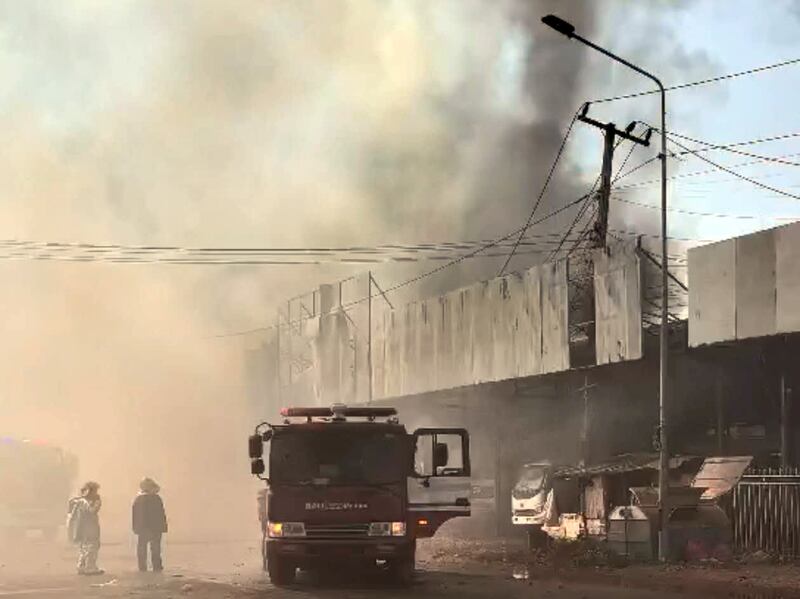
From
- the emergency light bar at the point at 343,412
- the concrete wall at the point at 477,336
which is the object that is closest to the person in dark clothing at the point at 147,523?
the emergency light bar at the point at 343,412

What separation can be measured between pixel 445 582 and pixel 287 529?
300 centimetres

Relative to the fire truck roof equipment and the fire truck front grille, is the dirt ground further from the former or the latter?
the fire truck roof equipment

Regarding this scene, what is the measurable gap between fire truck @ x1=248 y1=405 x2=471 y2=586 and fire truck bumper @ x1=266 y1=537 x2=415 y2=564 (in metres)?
0.01

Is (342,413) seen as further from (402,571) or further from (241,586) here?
(241,586)

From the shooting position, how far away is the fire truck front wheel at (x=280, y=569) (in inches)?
647

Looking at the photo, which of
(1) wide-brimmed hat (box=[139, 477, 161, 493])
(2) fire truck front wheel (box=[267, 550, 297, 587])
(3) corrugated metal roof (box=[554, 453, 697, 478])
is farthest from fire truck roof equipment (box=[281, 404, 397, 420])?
(3) corrugated metal roof (box=[554, 453, 697, 478])

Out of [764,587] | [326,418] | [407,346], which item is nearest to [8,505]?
[407,346]

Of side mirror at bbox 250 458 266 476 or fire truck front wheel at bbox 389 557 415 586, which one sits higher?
side mirror at bbox 250 458 266 476

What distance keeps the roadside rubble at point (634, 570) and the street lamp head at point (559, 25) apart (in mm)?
8574

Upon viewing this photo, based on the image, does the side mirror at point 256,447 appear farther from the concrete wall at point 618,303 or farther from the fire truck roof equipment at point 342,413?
the concrete wall at point 618,303

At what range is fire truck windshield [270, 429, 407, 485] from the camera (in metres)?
16.2

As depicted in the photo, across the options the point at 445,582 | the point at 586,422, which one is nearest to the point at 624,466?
the point at 586,422

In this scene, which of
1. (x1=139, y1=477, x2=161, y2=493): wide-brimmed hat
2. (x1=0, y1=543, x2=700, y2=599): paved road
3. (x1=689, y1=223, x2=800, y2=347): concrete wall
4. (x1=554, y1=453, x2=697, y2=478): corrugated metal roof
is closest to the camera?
(x1=0, y1=543, x2=700, y2=599): paved road

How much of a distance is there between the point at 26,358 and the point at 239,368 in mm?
10469
